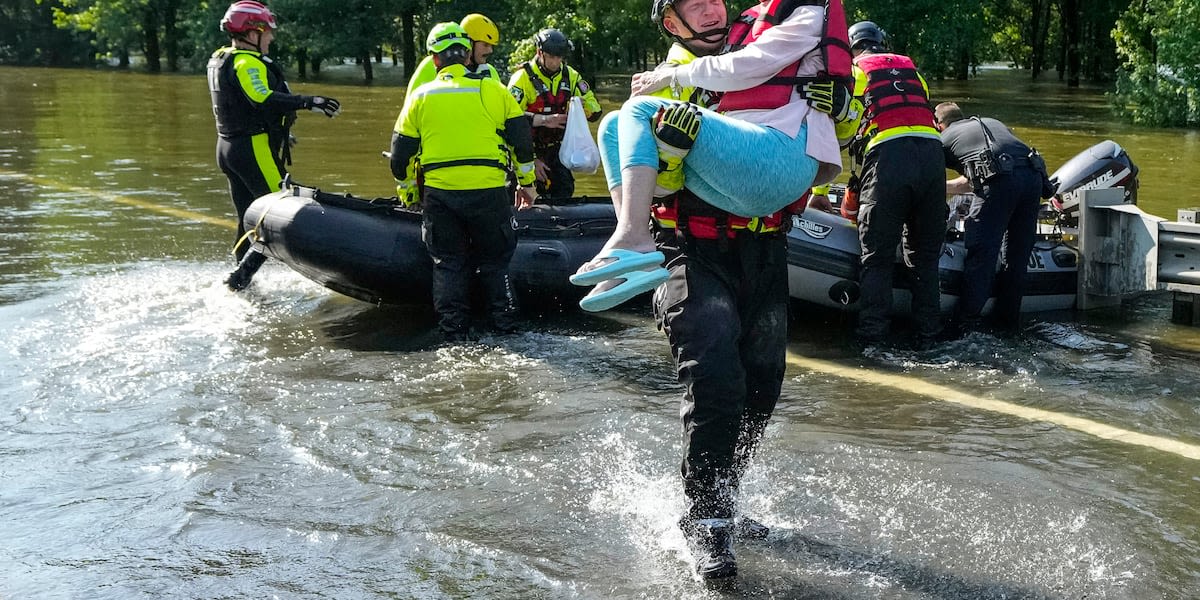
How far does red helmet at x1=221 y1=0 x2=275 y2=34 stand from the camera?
29.2 ft

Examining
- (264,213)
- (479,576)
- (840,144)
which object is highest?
(840,144)

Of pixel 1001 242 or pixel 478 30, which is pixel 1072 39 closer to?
pixel 478 30

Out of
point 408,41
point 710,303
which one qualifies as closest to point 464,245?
point 710,303

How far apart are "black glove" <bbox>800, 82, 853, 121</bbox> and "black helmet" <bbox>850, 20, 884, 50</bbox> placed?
383 centimetres

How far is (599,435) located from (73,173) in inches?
475

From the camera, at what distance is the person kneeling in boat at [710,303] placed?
398cm

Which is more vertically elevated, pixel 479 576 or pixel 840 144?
pixel 840 144

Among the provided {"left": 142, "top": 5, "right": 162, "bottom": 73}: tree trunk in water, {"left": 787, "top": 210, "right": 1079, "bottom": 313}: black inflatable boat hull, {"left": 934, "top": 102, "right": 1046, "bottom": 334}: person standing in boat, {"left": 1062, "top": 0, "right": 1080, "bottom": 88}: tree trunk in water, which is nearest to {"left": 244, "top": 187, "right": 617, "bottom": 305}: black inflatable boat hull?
{"left": 787, "top": 210, "right": 1079, "bottom": 313}: black inflatable boat hull

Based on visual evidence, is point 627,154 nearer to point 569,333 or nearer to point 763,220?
point 763,220

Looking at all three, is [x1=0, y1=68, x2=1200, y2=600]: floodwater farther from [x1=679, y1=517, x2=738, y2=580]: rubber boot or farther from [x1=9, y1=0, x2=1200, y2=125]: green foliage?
[x1=9, y1=0, x2=1200, y2=125]: green foliage

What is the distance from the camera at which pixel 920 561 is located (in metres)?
4.30

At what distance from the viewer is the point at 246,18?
29.2 ft

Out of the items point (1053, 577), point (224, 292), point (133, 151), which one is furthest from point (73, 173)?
point (1053, 577)

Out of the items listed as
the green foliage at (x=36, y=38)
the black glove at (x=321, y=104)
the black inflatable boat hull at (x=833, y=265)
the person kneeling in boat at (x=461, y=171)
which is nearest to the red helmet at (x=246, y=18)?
the black glove at (x=321, y=104)
